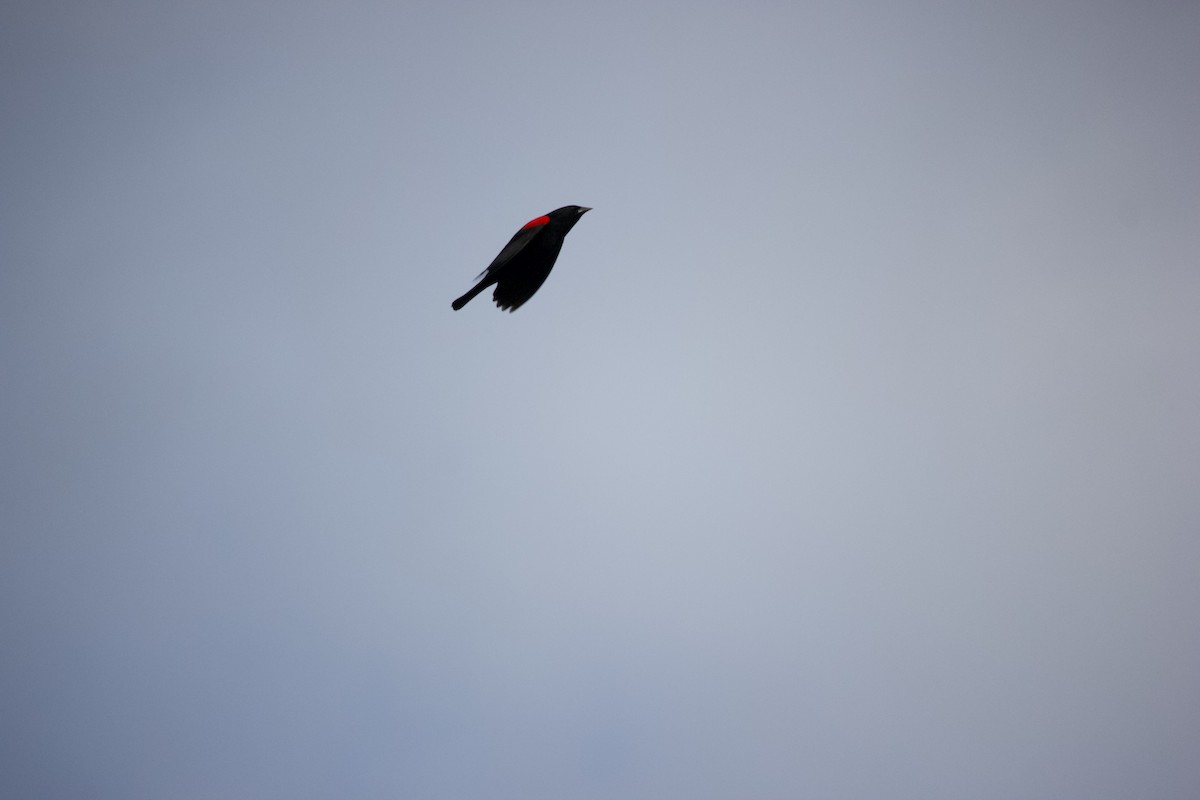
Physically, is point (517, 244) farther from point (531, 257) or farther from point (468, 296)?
point (468, 296)

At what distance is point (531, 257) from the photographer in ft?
9.30

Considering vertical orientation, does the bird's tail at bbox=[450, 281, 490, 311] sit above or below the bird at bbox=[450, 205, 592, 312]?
below

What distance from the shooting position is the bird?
2.78m

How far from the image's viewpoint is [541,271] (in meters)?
2.89

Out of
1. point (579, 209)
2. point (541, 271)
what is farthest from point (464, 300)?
point (579, 209)

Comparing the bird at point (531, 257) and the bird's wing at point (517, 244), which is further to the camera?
the bird at point (531, 257)

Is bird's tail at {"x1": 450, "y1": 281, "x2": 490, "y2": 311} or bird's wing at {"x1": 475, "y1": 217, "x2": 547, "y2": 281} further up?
bird's wing at {"x1": 475, "y1": 217, "x2": 547, "y2": 281}

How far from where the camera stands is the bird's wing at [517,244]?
262cm

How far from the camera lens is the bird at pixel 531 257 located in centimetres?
278

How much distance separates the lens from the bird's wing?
2.62m

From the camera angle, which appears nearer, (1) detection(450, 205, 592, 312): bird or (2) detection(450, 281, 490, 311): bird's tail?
(2) detection(450, 281, 490, 311): bird's tail

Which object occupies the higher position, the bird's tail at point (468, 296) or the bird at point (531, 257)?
the bird at point (531, 257)

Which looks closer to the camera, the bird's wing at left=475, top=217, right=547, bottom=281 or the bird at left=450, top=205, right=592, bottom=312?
the bird's wing at left=475, top=217, right=547, bottom=281

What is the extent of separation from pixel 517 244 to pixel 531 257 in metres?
0.12
